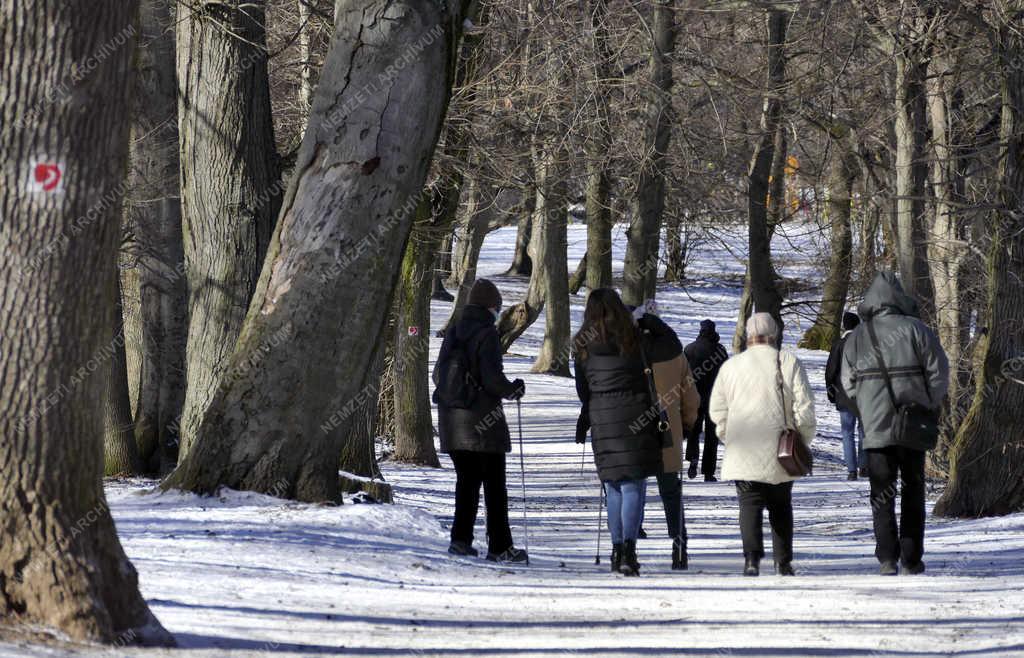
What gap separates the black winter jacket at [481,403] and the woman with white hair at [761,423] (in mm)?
1359

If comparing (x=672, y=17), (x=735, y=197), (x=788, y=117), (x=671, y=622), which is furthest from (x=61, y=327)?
(x=735, y=197)

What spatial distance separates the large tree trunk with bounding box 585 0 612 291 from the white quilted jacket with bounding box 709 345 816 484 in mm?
4311

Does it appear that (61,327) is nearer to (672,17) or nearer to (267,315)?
(267,315)

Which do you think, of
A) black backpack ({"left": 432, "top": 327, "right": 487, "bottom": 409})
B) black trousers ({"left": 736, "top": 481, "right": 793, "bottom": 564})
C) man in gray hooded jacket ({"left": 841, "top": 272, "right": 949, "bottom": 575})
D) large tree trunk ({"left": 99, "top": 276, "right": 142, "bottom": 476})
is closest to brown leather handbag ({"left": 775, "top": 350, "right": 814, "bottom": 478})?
black trousers ({"left": 736, "top": 481, "right": 793, "bottom": 564})

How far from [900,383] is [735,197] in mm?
15806

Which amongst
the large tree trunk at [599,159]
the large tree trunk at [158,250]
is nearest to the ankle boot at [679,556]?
the large tree trunk at [599,159]

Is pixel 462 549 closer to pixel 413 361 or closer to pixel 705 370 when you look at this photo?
pixel 705 370

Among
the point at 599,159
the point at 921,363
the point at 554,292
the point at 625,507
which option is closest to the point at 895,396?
the point at 921,363

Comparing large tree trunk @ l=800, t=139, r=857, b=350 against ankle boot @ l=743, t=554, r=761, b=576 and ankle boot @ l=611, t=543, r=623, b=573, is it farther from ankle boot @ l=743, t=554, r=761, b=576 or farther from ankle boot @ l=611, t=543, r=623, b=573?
ankle boot @ l=611, t=543, r=623, b=573

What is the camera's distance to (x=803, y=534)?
464 inches

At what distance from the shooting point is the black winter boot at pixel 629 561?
28.5 ft

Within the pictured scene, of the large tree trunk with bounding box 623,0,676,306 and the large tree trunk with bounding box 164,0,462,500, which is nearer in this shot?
the large tree trunk with bounding box 164,0,462,500

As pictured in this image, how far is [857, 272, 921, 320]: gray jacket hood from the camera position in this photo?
877cm

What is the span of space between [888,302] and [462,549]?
10.2 feet
